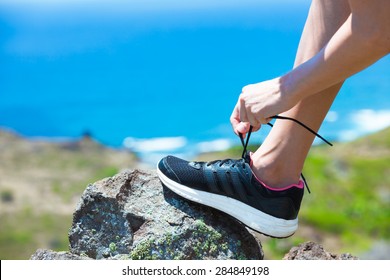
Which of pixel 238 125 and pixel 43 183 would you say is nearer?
pixel 238 125

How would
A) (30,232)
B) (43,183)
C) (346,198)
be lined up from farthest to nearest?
(43,183) < (30,232) < (346,198)

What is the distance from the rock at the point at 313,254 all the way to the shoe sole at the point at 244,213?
A: 0.33 ft

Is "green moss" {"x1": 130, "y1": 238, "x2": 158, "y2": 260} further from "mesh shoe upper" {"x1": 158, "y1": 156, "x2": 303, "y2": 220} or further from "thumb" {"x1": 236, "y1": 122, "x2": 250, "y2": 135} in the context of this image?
"thumb" {"x1": 236, "y1": 122, "x2": 250, "y2": 135}

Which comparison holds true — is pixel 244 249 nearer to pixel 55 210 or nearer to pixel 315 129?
pixel 315 129

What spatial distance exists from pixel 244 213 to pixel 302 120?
12.2 inches

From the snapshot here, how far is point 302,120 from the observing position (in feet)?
5.55

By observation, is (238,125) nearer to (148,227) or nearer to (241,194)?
(241,194)

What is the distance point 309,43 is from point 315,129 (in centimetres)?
23

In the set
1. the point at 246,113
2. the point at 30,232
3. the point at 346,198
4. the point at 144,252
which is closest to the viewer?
the point at 246,113

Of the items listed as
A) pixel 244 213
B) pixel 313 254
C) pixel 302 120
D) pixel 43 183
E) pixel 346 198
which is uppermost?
pixel 43 183

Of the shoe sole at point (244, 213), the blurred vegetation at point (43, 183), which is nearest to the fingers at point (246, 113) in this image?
the shoe sole at point (244, 213)

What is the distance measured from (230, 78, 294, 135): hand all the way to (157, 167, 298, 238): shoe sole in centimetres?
24

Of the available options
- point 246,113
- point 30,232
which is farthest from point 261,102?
point 30,232

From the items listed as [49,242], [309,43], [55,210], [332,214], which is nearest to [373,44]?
[309,43]
